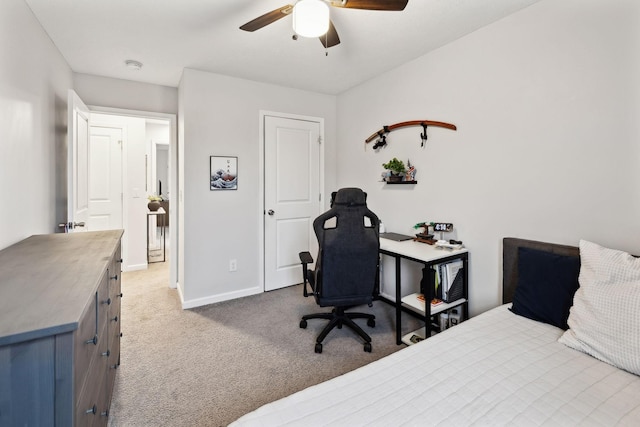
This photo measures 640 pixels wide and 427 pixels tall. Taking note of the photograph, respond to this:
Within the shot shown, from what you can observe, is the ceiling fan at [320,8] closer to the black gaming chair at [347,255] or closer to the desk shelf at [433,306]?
the black gaming chair at [347,255]

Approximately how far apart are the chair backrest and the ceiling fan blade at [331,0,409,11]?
1.12 metres

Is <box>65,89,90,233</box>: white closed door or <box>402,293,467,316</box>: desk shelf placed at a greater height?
<box>65,89,90,233</box>: white closed door

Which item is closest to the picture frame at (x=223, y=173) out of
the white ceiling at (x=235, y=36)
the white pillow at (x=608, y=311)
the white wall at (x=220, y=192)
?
the white wall at (x=220, y=192)

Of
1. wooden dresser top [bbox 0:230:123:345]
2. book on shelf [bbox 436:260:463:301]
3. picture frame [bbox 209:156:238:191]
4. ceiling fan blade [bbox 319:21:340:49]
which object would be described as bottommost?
book on shelf [bbox 436:260:463:301]

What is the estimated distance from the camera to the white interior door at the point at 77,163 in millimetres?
2252

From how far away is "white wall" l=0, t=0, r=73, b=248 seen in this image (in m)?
1.66

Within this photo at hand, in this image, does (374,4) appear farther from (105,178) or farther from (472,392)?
(105,178)

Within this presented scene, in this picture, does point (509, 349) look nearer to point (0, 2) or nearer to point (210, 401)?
point (210, 401)

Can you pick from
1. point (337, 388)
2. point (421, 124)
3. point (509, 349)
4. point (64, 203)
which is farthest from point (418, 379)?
point (64, 203)

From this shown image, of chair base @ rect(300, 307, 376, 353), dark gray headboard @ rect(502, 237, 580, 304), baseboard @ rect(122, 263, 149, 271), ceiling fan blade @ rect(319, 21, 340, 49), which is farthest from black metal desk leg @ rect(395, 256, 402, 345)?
baseboard @ rect(122, 263, 149, 271)

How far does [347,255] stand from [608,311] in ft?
4.64

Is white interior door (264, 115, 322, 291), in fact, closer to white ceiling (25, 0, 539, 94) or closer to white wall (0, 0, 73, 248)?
white ceiling (25, 0, 539, 94)

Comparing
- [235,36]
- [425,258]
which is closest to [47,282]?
[425,258]

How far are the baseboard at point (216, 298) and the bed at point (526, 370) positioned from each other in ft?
7.94
